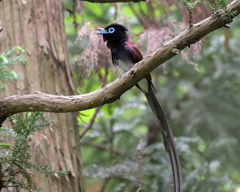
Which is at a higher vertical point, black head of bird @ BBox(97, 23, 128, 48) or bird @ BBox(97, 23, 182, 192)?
black head of bird @ BBox(97, 23, 128, 48)

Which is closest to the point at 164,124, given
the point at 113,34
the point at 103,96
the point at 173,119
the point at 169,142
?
the point at 169,142

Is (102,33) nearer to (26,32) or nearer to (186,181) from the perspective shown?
(26,32)

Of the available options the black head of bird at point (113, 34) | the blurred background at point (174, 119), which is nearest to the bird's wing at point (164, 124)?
the black head of bird at point (113, 34)

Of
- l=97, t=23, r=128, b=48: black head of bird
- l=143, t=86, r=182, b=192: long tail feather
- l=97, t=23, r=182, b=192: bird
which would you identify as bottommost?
l=143, t=86, r=182, b=192: long tail feather

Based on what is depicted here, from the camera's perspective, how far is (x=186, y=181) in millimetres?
4098

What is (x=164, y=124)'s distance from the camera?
320 centimetres

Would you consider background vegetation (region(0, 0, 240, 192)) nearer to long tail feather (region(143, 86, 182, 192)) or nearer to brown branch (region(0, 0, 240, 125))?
long tail feather (region(143, 86, 182, 192))

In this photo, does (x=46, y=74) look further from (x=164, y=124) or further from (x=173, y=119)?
(x=173, y=119)

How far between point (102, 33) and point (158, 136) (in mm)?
2691

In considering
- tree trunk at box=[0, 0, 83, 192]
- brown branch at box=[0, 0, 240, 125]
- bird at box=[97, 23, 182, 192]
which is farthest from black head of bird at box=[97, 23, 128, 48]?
brown branch at box=[0, 0, 240, 125]

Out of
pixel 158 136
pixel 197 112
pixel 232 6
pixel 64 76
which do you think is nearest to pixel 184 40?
pixel 232 6

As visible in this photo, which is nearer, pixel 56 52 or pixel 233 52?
pixel 56 52

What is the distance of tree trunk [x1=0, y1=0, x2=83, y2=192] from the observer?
309cm

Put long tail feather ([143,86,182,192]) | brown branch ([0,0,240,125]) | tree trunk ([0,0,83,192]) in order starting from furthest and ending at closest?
tree trunk ([0,0,83,192]), long tail feather ([143,86,182,192]), brown branch ([0,0,240,125])
